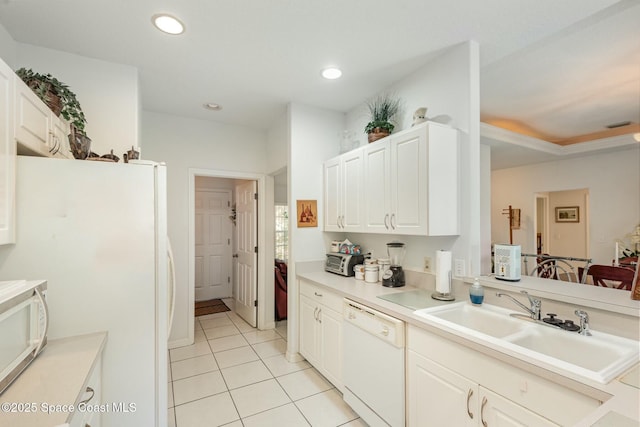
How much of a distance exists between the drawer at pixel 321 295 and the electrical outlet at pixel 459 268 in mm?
922

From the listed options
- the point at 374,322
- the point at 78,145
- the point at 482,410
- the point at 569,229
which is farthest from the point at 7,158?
A: the point at 569,229

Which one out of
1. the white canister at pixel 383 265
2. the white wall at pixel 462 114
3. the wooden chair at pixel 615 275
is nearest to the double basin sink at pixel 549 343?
the white wall at pixel 462 114

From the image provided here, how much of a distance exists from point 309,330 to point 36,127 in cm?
254

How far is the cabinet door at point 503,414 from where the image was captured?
1.13 meters

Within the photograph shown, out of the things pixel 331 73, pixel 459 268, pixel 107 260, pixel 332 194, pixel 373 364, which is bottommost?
pixel 373 364

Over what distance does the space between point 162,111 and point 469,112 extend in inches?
129

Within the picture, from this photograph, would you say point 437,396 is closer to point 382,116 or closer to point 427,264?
point 427,264

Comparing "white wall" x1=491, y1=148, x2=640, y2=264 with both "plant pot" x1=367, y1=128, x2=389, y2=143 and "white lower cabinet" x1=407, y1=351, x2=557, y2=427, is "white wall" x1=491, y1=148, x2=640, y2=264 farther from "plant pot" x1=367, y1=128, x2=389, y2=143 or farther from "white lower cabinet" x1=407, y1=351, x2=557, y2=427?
"white lower cabinet" x1=407, y1=351, x2=557, y2=427

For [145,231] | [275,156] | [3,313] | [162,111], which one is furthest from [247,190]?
[3,313]

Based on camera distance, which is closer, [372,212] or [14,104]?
[14,104]

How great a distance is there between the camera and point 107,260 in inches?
64.2

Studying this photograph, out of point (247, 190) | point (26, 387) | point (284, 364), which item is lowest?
point (284, 364)

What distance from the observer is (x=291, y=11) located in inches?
68.8

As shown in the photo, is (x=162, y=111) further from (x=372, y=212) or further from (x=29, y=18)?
(x=372, y=212)
